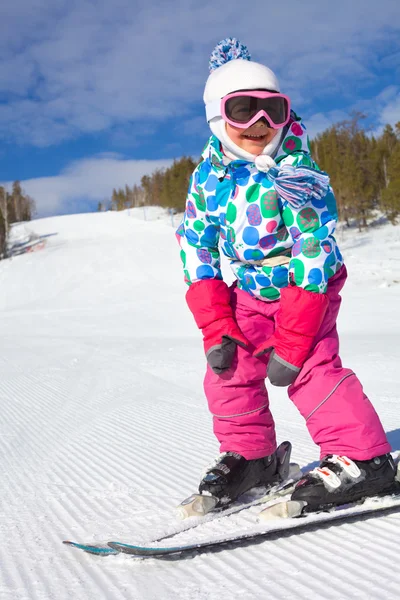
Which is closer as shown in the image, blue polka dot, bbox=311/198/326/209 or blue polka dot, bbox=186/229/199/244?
blue polka dot, bbox=311/198/326/209

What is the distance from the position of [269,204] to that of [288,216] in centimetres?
9

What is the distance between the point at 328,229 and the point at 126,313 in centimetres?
1246

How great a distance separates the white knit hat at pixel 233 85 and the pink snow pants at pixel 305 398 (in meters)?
0.59

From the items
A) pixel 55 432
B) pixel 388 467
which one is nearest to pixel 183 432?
pixel 55 432

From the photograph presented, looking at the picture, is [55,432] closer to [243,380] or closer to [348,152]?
[243,380]

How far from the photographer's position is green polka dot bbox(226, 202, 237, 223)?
2.07m

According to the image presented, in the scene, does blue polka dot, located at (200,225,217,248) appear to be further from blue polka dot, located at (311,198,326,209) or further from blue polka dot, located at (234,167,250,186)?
blue polka dot, located at (311,198,326,209)

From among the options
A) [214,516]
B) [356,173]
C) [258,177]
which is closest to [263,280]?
[258,177]

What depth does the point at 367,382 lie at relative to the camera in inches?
190

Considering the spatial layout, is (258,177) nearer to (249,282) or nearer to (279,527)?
(249,282)

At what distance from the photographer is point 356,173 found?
32.0m

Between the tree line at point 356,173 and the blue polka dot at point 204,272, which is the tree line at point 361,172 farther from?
the blue polka dot at point 204,272

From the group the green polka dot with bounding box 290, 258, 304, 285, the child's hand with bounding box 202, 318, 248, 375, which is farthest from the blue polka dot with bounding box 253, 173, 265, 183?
the child's hand with bounding box 202, 318, 248, 375

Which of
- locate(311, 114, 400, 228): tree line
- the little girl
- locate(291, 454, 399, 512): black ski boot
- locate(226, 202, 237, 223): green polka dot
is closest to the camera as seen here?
locate(291, 454, 399, 512): black ski boot
